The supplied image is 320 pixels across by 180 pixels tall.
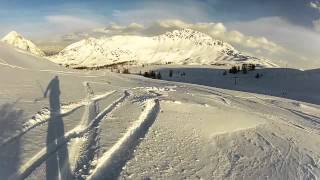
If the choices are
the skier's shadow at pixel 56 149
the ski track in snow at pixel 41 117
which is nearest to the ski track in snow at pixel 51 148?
the skier's shadow at pixel 56 149

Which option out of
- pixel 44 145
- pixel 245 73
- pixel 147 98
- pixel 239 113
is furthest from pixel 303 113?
pixel 245 73

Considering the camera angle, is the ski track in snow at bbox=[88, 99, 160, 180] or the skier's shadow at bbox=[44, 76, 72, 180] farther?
the ski track in snow at bbox=[88, 99, 160, 180]

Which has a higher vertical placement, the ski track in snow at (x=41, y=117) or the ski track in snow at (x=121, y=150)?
the ski track in snow at (x=41, y=117)

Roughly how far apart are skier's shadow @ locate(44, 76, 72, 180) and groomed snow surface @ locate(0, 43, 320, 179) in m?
0.02

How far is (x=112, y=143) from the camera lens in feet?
44.3

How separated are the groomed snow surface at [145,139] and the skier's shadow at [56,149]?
2 cm

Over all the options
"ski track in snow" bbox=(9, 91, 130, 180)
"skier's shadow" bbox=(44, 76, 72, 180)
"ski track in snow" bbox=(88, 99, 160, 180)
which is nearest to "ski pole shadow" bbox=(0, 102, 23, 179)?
"ski track in snow" bbox=(9, 91, 130, 180)

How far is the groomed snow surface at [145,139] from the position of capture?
11.8 metres

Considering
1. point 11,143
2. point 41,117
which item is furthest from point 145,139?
point 41,117

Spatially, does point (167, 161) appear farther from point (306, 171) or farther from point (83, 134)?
point (306, 171)

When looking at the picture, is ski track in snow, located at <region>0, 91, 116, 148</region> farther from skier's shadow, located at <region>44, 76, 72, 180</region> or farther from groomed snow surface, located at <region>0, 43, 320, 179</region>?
skier's shadow, located at <region>44, 76, 72, 180</region>

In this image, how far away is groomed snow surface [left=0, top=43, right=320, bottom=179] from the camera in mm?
11797

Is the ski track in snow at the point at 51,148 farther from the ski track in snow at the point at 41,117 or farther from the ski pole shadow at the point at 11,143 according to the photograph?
the ski track in snow at the point at 41,117

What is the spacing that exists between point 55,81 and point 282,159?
16.6 meters
